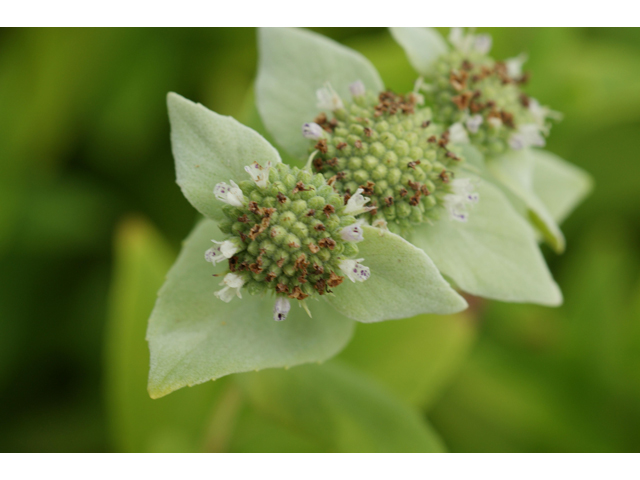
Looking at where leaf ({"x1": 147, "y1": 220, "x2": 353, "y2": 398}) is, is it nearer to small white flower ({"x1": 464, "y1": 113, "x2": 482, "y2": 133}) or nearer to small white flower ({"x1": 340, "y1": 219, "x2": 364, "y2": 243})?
small white flower ({"x1": 340, "y1": 219, "x2": 364, "y2": 243})

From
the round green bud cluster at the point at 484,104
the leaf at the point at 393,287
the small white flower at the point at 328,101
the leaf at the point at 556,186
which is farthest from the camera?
the leaf at the point at 556,186

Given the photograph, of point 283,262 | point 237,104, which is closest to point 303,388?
point 283,262

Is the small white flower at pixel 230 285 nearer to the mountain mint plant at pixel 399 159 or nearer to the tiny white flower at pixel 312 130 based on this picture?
the mountain mint plant at pixel 399 159

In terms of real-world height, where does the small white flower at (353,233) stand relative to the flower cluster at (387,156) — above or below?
below

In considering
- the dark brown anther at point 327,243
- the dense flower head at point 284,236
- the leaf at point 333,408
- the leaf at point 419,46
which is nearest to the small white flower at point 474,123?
the leaf at point 419,46

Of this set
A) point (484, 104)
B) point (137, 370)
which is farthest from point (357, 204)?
point (137, 370)

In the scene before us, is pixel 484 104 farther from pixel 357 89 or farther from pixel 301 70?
pixel 301 70

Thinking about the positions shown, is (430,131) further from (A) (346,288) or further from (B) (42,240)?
(B) (42,240)
